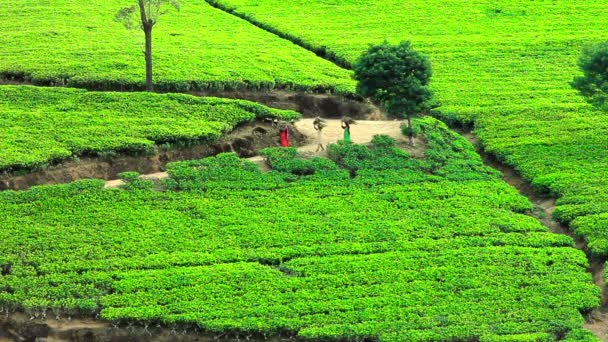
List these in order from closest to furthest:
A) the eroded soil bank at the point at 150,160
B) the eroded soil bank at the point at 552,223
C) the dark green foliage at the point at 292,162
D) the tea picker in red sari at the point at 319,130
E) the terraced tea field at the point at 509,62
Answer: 1. the eroded soil bank at the point at 552,223
2. the eroded soil bank at the point at 150,160
3. the dark green foliage at the point at 292,162
4. the terraced tea field at the point at 509,62
5. the tea picker in red sari at the point at 319,130

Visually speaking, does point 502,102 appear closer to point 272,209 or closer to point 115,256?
point 272,209

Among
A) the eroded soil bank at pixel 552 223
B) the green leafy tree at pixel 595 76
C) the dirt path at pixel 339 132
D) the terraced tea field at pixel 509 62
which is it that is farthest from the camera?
the green leafy tree at pixel 595 76

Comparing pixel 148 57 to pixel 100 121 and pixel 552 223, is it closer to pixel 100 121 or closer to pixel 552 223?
pixel 100 121

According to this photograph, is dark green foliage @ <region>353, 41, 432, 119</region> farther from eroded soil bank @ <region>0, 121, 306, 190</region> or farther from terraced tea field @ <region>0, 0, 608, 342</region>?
eroded soil bank @ <region>0, 121, 306, 190</region>

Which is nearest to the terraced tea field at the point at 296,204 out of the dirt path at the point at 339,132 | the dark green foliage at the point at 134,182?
the dark green foliage at the point at 134,182

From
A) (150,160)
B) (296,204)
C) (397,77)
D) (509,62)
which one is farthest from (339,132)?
(509,62)

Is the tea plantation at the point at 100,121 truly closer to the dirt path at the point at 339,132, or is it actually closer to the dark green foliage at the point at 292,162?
the dirt path at the point at 339,132

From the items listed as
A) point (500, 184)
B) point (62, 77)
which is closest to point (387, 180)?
point (500, 184)
